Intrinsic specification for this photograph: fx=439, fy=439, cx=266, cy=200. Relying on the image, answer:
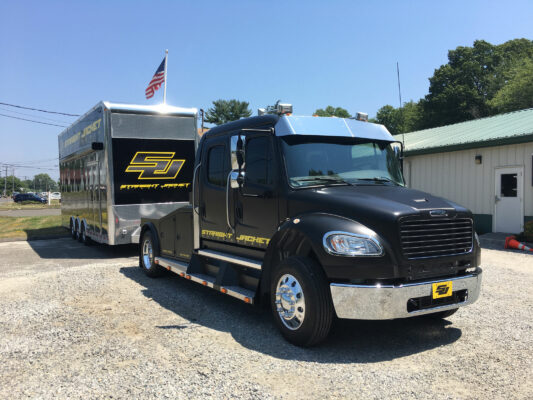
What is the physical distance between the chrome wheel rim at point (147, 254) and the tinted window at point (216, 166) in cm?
267

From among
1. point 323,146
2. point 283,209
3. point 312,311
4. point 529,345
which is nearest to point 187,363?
point 312,311

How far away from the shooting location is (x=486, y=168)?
14.1 metres

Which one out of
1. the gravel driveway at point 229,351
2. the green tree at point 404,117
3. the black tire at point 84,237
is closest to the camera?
the gravel driveway at point 229,351

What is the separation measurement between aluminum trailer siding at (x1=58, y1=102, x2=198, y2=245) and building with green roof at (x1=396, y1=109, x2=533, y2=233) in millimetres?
9273

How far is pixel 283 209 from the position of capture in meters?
4.85

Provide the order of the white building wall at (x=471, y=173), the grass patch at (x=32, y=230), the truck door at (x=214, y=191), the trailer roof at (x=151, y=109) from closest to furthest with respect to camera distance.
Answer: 1. the truck door at (x=214, y=191)
2. the trailer roof at (x=151, y=109)
3. the white building wall at (x=471, y=173)
4. the grass patch at (x=32, y=230)

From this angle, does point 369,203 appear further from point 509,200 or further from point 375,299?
point 509,200

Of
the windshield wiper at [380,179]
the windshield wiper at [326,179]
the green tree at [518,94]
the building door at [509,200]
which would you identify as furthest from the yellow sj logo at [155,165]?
the green tree at [518,94]

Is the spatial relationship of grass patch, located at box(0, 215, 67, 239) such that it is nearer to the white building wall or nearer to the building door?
the white building wall

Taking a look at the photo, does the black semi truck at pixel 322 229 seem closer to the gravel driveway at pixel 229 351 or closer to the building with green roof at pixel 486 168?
the gravel driveway at pixel 229 351

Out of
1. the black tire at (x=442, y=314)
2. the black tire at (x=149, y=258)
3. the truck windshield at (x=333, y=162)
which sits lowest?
the black tire at (x=442, y=314)

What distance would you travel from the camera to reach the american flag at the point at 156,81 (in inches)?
645

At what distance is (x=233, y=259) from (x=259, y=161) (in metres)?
1.28

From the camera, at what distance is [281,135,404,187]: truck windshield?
4898mm
